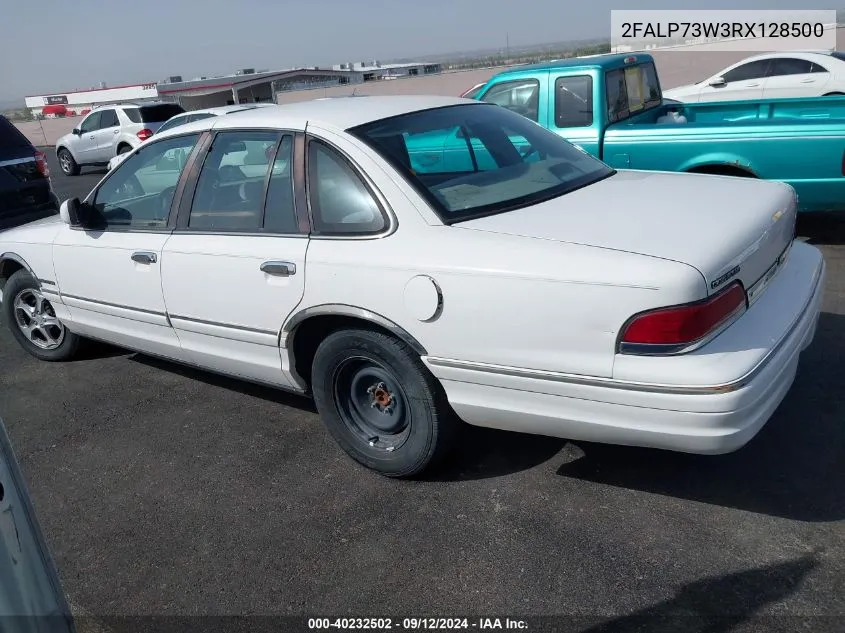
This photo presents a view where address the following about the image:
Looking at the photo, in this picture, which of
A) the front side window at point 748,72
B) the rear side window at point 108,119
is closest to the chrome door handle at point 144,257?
the front side window at point 748,72

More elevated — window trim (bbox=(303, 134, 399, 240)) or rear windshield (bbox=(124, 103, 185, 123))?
window trim (bbox=(303, 134, 399, 240))

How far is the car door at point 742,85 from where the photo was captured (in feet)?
40.3

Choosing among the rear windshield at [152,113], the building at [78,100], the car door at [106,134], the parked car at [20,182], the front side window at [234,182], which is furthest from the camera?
the building at [78,100]

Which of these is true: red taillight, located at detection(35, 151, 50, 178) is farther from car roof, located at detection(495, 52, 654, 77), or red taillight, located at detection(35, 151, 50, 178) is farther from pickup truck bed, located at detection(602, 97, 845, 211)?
pickup truck bed, located at detection(602, 97, 845, 211)

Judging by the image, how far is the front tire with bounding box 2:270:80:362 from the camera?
506 centimetres

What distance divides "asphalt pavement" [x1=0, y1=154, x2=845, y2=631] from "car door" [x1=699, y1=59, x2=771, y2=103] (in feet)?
31.0

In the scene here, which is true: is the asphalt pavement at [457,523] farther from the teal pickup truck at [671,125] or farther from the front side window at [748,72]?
the front side window at [748,72]

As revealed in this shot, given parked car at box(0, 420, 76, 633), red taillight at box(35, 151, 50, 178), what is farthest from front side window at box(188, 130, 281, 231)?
red taillight at box(35, 151, 50, 178)

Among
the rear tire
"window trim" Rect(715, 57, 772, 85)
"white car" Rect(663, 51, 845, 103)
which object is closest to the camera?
"white car" Rect(663, 51, 845, 103)

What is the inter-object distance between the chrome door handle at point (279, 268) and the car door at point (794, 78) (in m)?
10.8

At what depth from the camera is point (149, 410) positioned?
439 centimetres

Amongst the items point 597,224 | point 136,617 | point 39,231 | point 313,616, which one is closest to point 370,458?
point 313,616

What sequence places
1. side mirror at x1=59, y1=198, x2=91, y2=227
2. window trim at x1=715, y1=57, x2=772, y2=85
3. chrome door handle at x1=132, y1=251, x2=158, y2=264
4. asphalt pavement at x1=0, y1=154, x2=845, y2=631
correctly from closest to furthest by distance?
asphalt pavement at x1=0, y1=154, x2=845, y2=631
chrome door handle at x1=132, y1=251, x2=158, y2=264
side mirror at x1=59, y1=198, x2=91, y2=227
window trim at x1=715, y1=57, x2=772, y2=85

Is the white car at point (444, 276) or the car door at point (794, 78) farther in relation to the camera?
the car door at point (794, 78)
